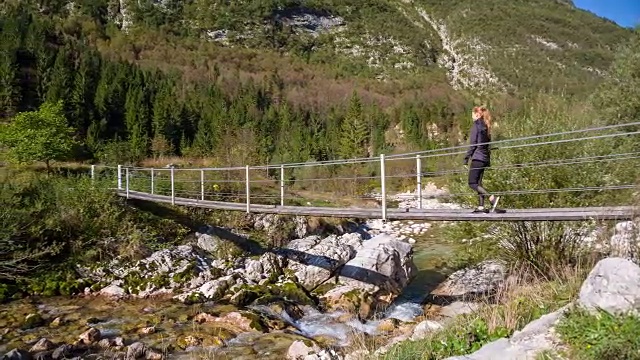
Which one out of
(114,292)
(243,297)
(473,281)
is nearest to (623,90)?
(473,281)

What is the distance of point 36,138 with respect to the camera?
17.7 m

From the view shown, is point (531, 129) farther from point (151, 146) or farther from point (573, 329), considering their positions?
point (151, 146)

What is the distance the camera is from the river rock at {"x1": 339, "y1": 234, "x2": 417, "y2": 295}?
10.8 meters

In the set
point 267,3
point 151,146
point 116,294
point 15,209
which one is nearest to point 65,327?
point 116,294

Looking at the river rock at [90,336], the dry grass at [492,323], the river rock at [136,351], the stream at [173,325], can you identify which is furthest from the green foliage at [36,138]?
the dry grass at [492,323]

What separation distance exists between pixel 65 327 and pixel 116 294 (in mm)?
A: 1979

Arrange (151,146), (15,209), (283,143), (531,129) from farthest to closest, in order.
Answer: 1. (283,143)
2. (151,146)
3. (15,209)
4. (531,129)

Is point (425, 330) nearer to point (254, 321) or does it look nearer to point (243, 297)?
point (254, 321)

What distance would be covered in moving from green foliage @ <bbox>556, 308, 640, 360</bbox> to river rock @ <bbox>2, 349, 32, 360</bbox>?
6746 mm

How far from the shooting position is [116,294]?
10070 mm

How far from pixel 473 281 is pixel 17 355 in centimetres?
827

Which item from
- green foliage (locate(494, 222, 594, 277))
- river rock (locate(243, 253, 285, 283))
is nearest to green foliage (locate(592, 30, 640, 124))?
green foliage (locate(494, 222, 594, 277))

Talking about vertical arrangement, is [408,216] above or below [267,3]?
below

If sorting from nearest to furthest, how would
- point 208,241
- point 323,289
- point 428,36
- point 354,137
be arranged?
point 323,289
point 208,241
point 354,137
point 428,36
